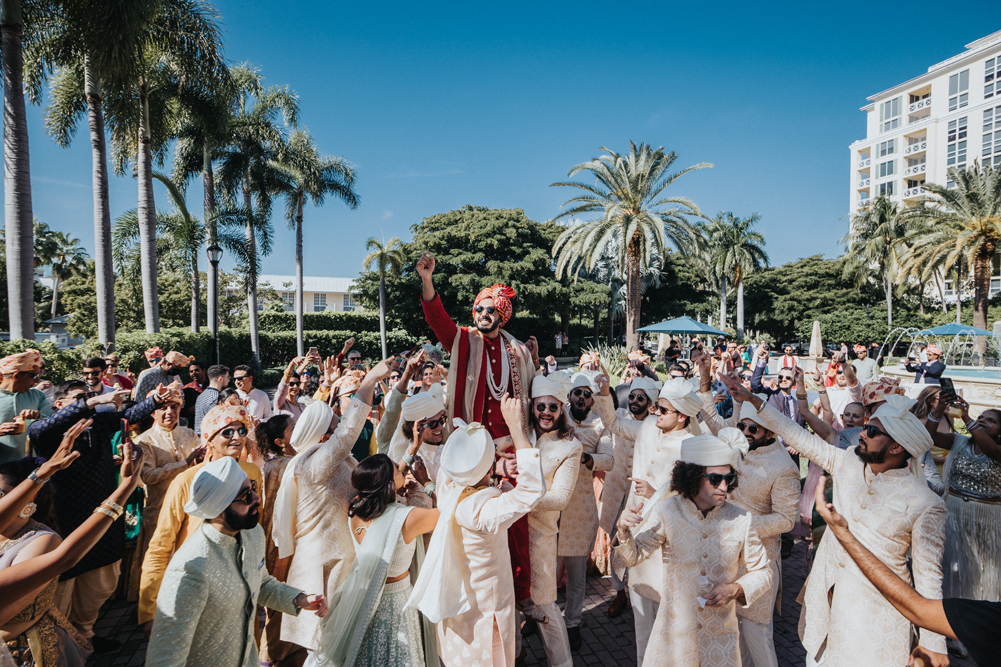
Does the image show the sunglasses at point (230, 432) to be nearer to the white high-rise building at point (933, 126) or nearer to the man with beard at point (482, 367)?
the man with beard at point (482, 367)

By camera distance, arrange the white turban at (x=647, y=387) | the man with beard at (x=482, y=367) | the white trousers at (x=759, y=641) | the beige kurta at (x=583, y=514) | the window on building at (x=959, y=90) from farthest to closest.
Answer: the window on building at (x=959, y=90) < the white turban at (x=647, y=387) < the beige kurta at (x=583, y=514) < the man with beard at (x=482, y=367) < the white trousers at (x=759, y=641)

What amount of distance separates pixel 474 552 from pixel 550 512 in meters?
1.04

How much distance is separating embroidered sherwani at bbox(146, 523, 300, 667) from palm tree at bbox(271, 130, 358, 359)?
24.7m

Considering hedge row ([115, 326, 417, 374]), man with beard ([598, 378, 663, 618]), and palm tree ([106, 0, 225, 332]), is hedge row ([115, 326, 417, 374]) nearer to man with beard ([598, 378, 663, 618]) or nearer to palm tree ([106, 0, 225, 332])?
palm tree ([106, 0, 225, 332])

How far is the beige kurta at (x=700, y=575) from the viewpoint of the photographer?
2.87 metres

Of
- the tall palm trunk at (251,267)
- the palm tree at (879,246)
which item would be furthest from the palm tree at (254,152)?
the palm tree at (879,246)

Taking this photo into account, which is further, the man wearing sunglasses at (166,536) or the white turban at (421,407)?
the white turban at (421,407)

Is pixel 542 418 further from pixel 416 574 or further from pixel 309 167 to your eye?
pixel 309 167

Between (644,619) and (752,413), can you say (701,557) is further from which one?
(752,413)

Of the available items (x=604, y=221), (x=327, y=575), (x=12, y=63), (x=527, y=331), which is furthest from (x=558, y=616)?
(x=527, y=331)

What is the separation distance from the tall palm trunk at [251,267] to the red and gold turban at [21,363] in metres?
17.4

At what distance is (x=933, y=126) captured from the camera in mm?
52781

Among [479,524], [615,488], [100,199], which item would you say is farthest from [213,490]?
[100,199]

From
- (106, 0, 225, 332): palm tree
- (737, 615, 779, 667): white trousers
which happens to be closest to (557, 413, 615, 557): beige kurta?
(737, 615, 779, 667): white trousers
